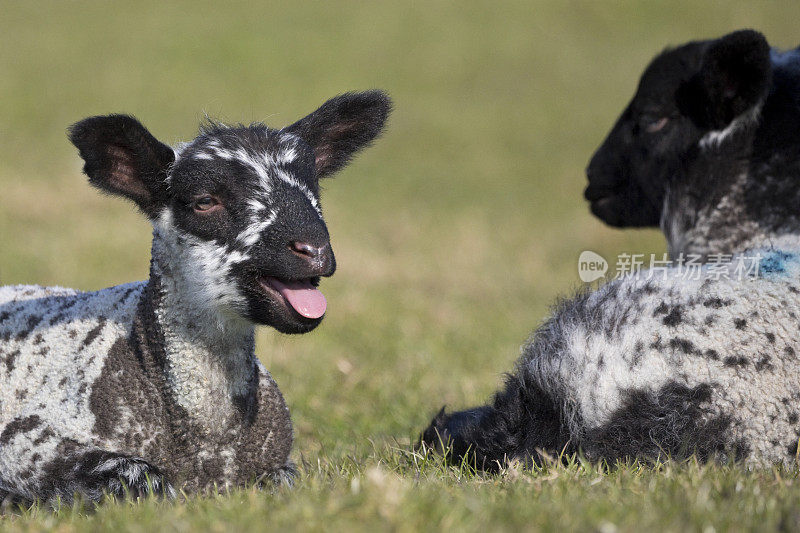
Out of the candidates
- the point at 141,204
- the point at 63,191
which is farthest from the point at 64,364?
the point at 63,191

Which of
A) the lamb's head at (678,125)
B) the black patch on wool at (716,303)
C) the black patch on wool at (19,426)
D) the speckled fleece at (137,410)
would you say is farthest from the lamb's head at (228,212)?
the lamb's head at (678,125)

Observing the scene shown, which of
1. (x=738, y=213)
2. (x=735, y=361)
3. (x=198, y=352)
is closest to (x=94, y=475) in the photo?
(x=198, y=352)

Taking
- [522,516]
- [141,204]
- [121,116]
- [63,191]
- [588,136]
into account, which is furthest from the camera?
[588,136]

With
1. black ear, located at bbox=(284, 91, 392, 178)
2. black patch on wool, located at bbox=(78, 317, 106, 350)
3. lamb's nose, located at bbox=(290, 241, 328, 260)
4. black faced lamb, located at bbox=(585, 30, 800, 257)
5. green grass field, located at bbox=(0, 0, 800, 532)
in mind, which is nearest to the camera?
green grass field, located at bbox=(0, 0, 800, 532)

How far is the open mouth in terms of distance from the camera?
4.70 meters

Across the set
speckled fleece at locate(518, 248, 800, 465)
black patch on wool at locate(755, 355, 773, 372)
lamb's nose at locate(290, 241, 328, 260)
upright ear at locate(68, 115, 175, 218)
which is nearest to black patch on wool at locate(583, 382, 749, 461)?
speckled fleece at locate(518, 248, 800, 465)

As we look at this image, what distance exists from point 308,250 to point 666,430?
6.78 feet

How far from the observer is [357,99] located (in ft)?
18.9

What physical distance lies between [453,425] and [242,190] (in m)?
1.90

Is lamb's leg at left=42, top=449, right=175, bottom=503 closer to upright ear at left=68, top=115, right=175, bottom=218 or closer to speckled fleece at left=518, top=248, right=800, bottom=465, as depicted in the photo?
upright ear at left=68, top=115, right=175, bottom=218

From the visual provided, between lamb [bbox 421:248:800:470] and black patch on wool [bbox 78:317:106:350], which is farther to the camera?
black patch on wool [bbox 78:317:106:350]

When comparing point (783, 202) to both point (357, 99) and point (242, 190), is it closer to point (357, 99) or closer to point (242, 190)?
point (357, 99)

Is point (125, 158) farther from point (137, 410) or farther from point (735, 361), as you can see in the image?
point (735, 361)

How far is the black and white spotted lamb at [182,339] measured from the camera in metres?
4.77
